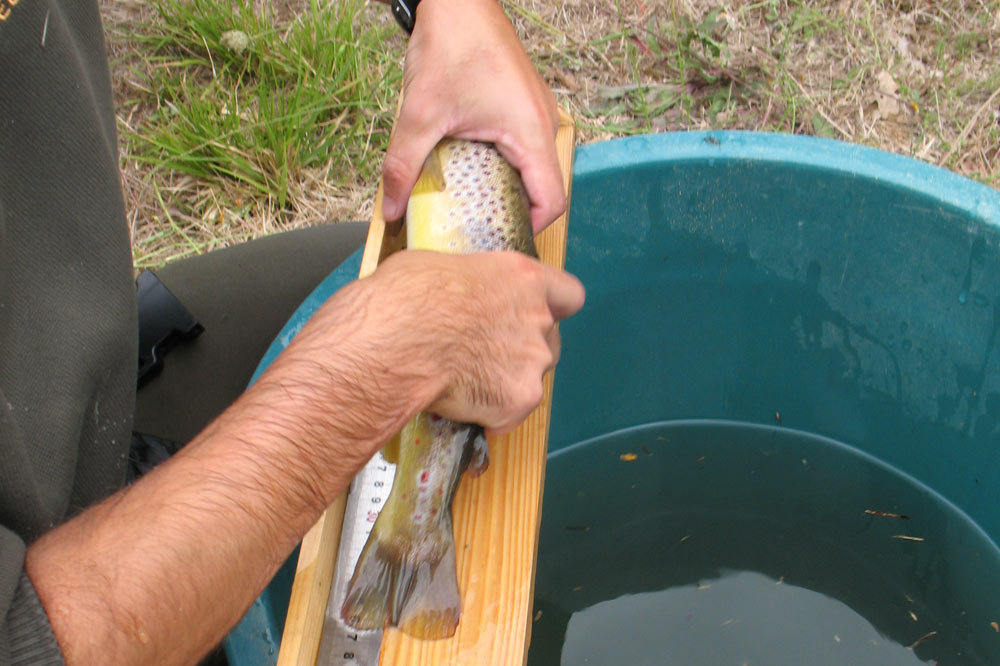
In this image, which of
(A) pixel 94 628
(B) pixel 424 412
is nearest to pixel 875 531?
(B) pixel 424 412

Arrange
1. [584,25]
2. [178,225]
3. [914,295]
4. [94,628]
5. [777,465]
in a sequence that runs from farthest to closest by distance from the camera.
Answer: [584,25], [178,225], [777,465], [914,295], [94,628]

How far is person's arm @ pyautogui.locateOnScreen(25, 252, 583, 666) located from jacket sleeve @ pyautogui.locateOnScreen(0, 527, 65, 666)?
0.01m

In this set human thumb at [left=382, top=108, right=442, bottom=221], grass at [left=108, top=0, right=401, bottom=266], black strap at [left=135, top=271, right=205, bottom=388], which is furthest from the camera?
grass at [left=108, top=0, right=401, bottom=266]

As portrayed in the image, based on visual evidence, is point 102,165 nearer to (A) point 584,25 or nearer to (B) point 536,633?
(B) point 536,633

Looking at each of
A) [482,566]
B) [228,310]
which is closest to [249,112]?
[228,310]

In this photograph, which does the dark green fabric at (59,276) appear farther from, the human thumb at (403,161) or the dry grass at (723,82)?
the dry grass at (723,82)

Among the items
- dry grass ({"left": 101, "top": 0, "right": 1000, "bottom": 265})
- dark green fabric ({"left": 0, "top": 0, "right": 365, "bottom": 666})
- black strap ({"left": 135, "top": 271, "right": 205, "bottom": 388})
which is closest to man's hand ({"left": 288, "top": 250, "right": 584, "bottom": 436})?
dark green fabric ({"left": 0, "top": 0, "right": 365, "bottom": 666})

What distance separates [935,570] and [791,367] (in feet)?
1.81

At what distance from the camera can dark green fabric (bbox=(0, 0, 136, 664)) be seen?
1.03 m

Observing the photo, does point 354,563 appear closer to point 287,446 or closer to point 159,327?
point 287,446

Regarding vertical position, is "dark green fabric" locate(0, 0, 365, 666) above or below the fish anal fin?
above

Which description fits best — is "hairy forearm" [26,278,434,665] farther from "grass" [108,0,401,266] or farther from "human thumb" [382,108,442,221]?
"grass" [108,0,401,266]

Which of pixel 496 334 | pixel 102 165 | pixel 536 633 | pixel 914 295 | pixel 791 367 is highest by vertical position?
pixel 102 165

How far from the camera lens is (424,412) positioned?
1.15 m
